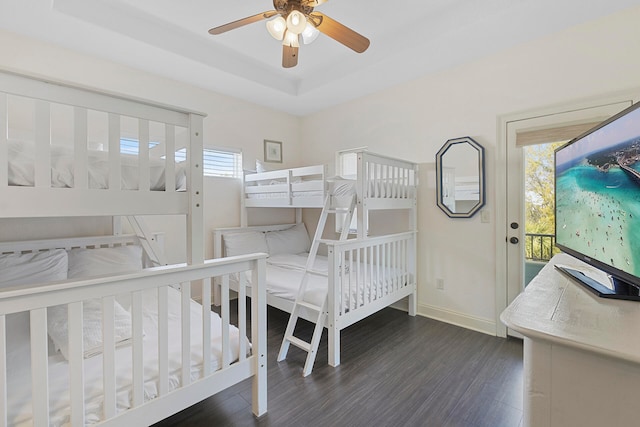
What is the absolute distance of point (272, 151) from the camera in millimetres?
4059

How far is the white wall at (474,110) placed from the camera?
2154 mm

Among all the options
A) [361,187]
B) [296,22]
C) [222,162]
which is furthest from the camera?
[222,162]

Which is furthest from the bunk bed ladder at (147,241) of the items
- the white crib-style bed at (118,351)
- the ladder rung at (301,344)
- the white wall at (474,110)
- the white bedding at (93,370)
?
the white wall at (474,110)

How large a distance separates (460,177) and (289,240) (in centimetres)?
221

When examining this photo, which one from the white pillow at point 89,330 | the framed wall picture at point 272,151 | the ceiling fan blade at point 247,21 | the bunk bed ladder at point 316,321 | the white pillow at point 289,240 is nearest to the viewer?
the white pillow at point 89,330

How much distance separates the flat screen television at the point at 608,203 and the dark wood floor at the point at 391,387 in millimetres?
1004

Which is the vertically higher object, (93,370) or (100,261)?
(100,261)

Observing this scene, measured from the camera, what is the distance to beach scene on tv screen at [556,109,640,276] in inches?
33.2

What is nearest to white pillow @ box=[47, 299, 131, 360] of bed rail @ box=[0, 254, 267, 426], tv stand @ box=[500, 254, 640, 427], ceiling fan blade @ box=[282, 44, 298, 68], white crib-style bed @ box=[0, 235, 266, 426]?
white crib-style bed @ box=[0, 235, 266, 426]

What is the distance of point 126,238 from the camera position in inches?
108

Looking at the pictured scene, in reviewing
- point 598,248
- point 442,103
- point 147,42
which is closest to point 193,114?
point 147,42

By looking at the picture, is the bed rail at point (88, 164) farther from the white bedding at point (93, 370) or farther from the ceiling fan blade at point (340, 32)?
the ceiling fan blade at point (340, 32)

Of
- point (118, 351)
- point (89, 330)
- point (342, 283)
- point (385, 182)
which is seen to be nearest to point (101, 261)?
point (89, 330)

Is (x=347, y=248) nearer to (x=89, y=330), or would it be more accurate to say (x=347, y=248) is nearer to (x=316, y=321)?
(x=316, y=321)
